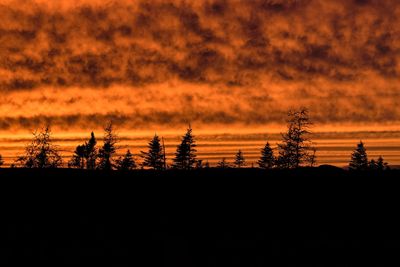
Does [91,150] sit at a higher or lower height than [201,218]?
higher

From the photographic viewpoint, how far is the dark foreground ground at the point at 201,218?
12.3m

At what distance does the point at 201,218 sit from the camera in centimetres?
1529

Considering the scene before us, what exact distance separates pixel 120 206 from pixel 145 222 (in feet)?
4.86

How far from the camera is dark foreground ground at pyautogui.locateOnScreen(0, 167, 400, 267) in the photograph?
12336mm

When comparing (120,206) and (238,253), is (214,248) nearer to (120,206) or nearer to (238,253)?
(238,253)

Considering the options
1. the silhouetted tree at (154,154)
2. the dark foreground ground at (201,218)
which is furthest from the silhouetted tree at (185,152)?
the dark foreground ground at (201,218)

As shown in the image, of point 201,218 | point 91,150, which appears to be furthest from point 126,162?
point 201,218

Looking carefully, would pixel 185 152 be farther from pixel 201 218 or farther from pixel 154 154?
pixel 201 218

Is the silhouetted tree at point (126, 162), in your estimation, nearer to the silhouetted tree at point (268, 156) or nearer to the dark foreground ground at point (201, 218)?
the silhouetted tree at point (268, 156)

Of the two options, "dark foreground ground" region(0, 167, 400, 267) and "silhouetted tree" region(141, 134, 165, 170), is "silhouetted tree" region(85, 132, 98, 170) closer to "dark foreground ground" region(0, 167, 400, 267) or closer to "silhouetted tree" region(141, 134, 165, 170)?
"silhouetted tree" region(141, 134, 165, 170)

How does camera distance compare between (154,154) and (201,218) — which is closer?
(201,218)

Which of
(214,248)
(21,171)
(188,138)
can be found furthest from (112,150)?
(214,248)

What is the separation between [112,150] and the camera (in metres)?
86.4

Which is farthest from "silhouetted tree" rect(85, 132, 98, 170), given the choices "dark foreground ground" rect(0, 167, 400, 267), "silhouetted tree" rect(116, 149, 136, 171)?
"dark foreground ground" rect(0, 167, 400, 267)
